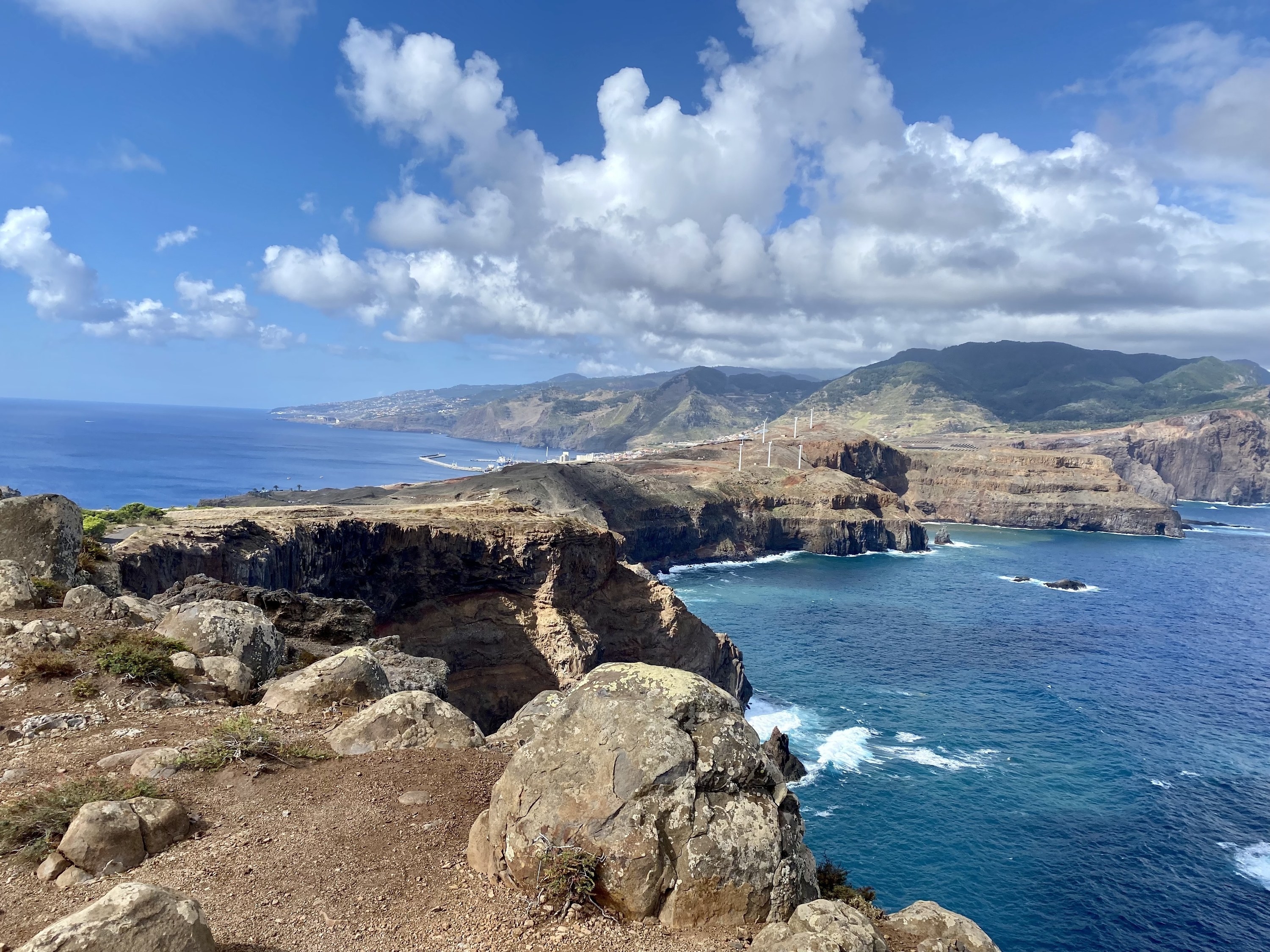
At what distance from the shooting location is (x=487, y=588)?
1750 inches

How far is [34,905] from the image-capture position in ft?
21.4

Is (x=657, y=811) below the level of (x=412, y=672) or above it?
above

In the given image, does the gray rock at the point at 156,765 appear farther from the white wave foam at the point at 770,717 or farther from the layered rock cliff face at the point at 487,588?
the white wave foam at the point at 770,717

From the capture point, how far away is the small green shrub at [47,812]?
7.30 metres

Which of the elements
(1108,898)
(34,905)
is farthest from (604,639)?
(34,905)

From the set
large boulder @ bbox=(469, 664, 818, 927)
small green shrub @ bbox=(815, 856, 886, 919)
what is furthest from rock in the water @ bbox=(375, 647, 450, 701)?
small green shrub @ bbox=(815, 856, 886, 919)

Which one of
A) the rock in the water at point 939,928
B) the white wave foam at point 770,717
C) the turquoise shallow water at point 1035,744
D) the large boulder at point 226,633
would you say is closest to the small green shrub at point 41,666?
the large boulder at point 226,633

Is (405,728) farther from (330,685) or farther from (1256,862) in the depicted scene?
(1256,862)

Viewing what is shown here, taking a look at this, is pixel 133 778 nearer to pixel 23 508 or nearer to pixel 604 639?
pixel 23 508

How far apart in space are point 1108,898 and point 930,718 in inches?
682

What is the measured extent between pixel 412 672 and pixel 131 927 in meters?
11.8

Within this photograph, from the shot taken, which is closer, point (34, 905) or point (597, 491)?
point (34, 905)

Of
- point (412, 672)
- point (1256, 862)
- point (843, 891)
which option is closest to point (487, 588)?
point (412, 672)

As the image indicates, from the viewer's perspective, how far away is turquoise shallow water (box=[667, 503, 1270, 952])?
92.6 feet
